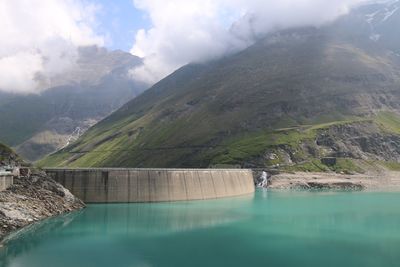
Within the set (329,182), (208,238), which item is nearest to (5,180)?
(208,238)

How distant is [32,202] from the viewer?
6844cm

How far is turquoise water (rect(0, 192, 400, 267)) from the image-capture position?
45.6 meters

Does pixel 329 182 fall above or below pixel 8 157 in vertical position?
below

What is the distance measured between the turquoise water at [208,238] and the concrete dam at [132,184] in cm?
316

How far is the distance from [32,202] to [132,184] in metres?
24.0

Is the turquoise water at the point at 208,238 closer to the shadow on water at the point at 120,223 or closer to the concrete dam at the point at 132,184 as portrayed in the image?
the shadow on water at the point at 120,223

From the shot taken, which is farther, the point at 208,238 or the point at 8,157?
the point at 8,157

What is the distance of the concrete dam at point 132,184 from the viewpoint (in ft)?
286

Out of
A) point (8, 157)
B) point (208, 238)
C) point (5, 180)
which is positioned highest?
point (8, 157)

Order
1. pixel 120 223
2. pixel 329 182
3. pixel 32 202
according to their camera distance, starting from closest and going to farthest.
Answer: pixel 32 202, pixel 120 223, pixel 329 182

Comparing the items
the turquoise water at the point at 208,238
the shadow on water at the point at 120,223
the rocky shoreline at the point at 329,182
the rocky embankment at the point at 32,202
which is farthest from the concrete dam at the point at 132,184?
the rocky shoreline at the point at 329,182

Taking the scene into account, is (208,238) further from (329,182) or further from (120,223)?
(329,182)

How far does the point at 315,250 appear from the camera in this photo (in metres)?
50.2

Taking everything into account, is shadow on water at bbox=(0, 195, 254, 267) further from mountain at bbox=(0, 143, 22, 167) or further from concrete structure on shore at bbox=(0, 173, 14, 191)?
mountain at bbox=(0, 143, 22, 167)
